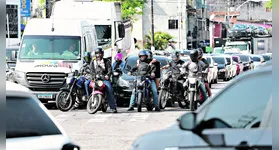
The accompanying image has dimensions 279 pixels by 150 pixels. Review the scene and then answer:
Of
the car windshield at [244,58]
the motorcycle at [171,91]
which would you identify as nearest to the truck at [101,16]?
the motorcycle at [171,91]

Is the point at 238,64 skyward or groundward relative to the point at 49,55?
groundward

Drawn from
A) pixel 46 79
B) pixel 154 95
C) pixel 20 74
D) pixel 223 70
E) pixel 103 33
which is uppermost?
pixel 103 33

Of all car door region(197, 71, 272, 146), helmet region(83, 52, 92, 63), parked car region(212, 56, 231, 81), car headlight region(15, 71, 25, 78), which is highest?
car door region(197, 71, 272, 146)

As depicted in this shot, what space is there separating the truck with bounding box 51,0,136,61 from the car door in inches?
988

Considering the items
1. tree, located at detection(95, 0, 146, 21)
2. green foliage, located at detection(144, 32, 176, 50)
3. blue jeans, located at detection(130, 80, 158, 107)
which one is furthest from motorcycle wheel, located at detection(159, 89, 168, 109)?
green foliage, located at detection(144, 32, 176, 50)

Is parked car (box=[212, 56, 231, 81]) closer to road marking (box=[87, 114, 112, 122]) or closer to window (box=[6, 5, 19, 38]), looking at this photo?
road marking (box=[87, 114, 112, 122])

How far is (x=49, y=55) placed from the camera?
78.3 ft

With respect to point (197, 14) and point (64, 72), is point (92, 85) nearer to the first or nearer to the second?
point (64, 72)

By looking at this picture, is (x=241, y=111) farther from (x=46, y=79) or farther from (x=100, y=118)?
(x=46, y=79)

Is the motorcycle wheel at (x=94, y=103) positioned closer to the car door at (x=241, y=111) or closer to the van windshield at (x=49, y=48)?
the van windshield at (x=49, y=48)

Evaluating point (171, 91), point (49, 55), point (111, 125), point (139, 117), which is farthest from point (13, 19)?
point (111, 125)

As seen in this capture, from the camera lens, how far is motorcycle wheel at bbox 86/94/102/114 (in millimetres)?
21203

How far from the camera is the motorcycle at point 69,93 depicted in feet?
71.8

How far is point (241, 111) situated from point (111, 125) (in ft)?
41.0
